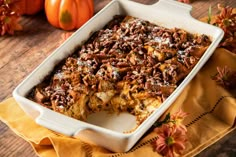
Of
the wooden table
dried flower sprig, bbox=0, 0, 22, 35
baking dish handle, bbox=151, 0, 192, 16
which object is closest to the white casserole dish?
baking dish handle, bbox=151, 0, 192, 16

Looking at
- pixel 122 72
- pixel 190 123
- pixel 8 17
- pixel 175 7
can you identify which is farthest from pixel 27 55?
pixel 190 123

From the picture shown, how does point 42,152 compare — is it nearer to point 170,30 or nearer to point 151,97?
point 151,97

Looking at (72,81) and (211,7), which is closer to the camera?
(72,81)

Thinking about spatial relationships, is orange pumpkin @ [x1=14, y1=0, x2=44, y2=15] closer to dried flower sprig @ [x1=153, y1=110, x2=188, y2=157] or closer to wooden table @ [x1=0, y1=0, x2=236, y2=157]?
wooden table @ [x1=0, y1=0, x2=236, y2=157]

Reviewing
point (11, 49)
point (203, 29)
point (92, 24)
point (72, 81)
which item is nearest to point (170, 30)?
point (203, 29)

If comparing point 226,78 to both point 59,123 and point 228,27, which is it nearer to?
point 228,27

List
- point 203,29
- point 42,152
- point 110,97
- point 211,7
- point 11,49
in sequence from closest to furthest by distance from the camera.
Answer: point 42,152
point 110,97
point 203,29
point 11,49
point 211,7

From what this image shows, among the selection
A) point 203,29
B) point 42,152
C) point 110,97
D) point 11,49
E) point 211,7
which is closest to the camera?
point 42,152
